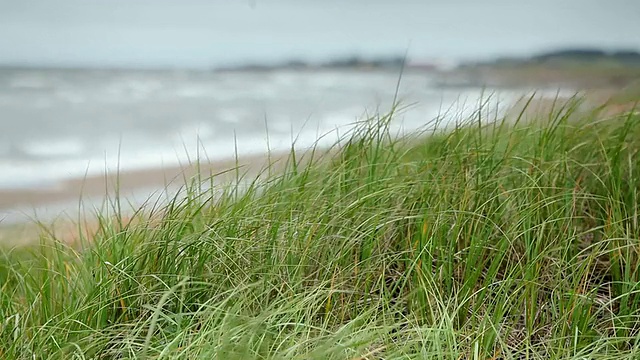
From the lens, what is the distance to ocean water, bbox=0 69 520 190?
8.81 ft

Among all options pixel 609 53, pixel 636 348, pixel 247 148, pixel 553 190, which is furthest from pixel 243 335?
pixel 609 53

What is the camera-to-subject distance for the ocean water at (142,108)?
2.69 m

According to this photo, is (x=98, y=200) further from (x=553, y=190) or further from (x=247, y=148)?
(x=553, y=190)

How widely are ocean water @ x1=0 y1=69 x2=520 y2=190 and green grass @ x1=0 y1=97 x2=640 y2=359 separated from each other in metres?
0.81

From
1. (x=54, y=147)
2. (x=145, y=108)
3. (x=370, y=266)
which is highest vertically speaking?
(x=145, y=108)

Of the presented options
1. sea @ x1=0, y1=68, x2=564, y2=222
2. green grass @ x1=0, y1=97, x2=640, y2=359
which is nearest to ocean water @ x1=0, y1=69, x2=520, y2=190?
sea @ x1=0, y1=68, x2=564, y2=222

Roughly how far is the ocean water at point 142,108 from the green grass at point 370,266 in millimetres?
815

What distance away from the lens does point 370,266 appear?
140cm

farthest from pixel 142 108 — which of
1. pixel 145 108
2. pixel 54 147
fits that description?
pixel 54 147

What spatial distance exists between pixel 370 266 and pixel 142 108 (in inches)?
87.0

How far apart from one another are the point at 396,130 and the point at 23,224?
3.69ft

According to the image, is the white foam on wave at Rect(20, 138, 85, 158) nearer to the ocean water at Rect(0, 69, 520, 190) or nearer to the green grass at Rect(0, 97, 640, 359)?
the ocean water at Rect(0, 69, 520, 190)

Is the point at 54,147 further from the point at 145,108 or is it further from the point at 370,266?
the point at 370,266

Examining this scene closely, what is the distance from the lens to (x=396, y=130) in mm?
1815
